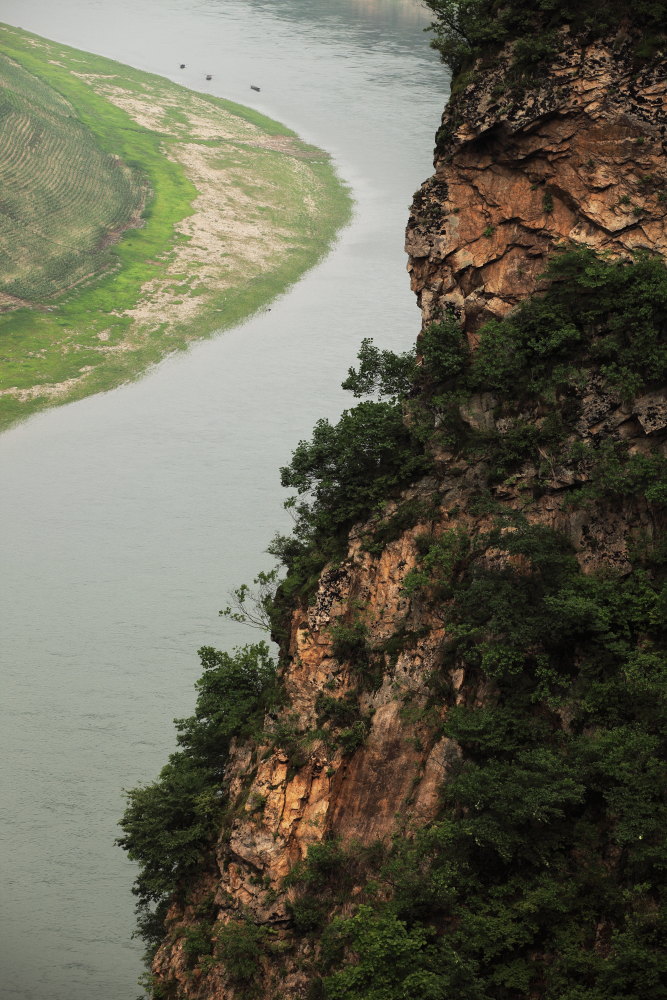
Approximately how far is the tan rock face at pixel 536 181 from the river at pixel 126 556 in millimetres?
20111

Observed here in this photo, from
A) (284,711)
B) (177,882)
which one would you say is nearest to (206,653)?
(284,711)

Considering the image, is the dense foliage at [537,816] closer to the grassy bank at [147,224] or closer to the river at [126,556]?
the river at [126,556]

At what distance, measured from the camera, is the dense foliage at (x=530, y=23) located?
81.3 ft

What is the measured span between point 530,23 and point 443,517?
12.7 meters

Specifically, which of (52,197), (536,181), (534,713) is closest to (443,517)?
(534,713)

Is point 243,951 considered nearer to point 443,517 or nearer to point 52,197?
point 443,517

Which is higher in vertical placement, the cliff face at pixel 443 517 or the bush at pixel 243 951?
the cliff face at pixel 443 517

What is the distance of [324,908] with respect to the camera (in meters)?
23.9

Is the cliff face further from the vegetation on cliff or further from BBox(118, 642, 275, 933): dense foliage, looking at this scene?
BBox(118, 642, 275, 933): dense foliage

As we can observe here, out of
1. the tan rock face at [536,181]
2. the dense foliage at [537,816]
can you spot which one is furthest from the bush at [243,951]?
the tan rock face at [536,181]

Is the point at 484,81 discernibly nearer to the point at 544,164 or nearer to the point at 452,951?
the point at 544,164

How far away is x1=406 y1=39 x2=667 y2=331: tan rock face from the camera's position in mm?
24859

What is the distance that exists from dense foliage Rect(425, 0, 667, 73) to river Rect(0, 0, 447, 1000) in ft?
79.5

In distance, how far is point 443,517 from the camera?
25.9 m
